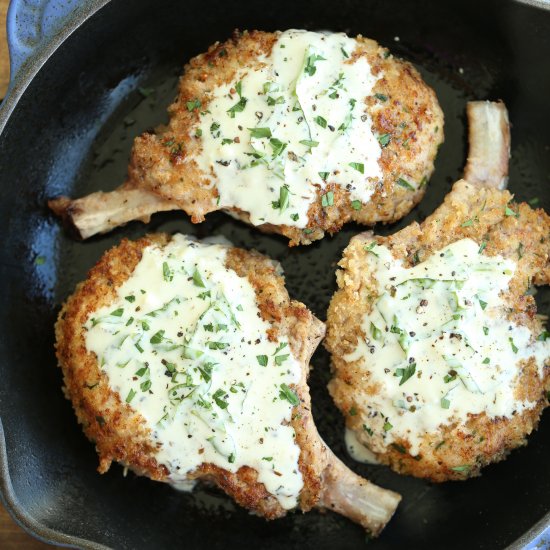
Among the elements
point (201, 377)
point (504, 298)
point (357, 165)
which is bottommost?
point (201, 377)

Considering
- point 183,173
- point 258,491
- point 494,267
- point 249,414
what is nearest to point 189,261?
point 183,173

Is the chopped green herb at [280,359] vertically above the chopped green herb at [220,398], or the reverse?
the chopped green herb at [280,359]

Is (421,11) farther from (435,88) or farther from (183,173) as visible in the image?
(183,173)

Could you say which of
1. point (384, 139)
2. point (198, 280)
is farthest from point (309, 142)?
point (198, 280)

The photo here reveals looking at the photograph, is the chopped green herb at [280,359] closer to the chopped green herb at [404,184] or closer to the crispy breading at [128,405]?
the crispy breading at [128,405]

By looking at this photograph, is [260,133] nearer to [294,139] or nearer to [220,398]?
[294,139]

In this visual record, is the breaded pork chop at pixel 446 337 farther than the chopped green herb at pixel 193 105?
No

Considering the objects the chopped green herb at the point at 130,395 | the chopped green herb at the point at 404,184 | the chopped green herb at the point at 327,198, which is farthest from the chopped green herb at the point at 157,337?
the chopped green herb at the point at 404,184
